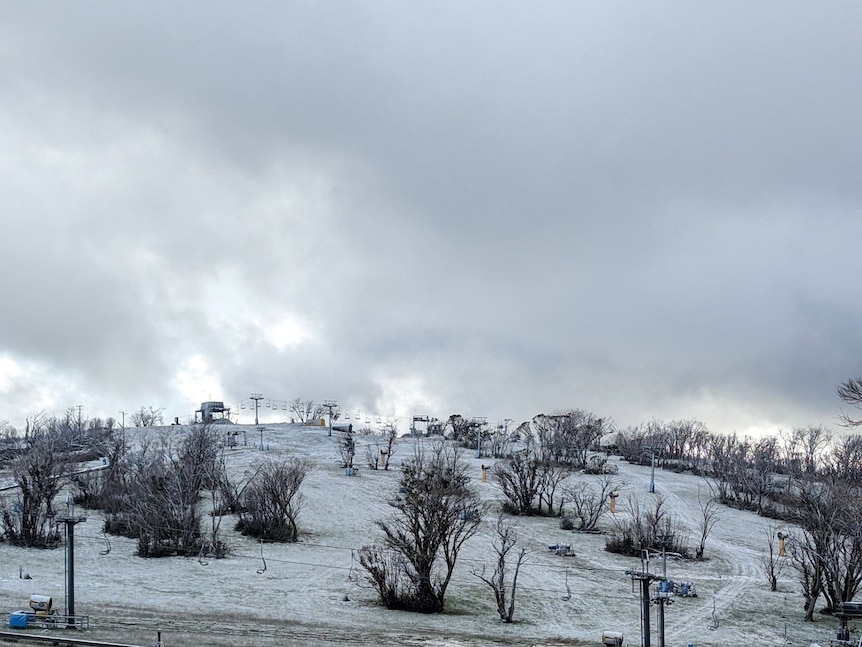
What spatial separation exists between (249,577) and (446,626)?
11792 mm

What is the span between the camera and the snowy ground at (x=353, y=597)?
32469 mm

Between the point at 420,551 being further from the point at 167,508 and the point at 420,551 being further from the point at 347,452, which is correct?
the point at 347,452

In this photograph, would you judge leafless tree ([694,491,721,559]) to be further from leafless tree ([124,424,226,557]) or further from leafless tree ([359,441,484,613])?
leafless tree ([124,424,226,557])

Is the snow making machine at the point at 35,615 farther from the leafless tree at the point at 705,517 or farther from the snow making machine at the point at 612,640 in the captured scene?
the leafless tree at the point at 705,517

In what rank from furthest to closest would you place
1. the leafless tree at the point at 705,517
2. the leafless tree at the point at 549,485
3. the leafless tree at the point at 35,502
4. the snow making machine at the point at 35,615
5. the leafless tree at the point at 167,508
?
1. the leafless tree at the point at 549,485
2. the leafless tree at the point at 705,517
3. the leafless tree at the point at 35,502
4. the leafless tree at the point at 167,508
5. the snow making machine at the point at 35,615

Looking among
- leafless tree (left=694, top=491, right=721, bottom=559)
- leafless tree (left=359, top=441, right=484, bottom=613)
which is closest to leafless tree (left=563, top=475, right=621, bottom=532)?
leafless tree (left=694, top=491, right=721, bottom=559)

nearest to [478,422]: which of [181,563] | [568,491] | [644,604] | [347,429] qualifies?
[347,429]

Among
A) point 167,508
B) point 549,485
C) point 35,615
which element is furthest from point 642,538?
point 35,615

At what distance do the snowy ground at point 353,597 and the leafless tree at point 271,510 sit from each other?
1135 millimetres

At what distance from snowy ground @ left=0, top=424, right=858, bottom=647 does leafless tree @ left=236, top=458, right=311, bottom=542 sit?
1.14 meters

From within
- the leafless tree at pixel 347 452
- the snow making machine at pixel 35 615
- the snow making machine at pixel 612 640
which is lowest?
the snow making machine at pixel 612 640

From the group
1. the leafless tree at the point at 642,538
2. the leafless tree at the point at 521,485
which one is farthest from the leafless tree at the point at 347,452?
the leafless tree at the point at 642,538

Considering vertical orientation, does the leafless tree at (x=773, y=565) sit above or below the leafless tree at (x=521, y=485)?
below

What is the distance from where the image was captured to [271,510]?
54500 mm
